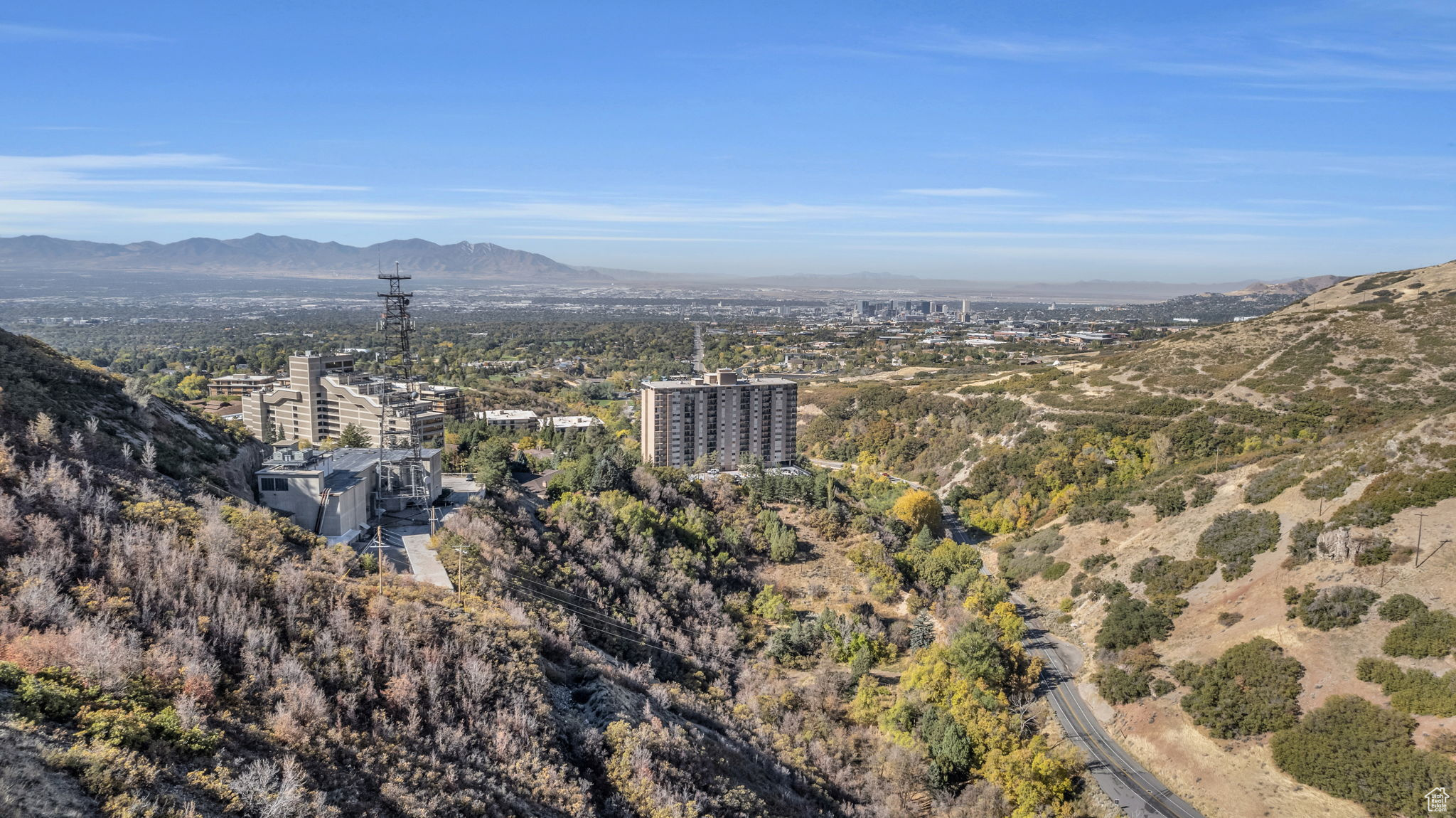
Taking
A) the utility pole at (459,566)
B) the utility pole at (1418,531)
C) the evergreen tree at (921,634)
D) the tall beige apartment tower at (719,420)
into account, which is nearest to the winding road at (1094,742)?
the evergreen tree at (921,634)

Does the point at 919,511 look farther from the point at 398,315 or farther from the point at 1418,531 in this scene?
the point at 398,315

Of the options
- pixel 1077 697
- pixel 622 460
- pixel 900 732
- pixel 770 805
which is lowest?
pixel 1077 697

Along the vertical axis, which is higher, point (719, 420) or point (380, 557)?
point (380, 557)

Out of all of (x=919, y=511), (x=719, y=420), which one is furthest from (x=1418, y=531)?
(x=719, y=420)

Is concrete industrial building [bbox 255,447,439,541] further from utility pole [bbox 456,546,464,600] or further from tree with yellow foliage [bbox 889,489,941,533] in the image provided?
tree with yellow foliage [bbox 889,489,941,533]

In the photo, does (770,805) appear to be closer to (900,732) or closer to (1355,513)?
(900,732)

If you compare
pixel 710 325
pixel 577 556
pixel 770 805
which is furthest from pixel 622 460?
pixel 710 325

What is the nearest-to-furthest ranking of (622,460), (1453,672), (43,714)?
(43,714), (1453,672), (622,460)
